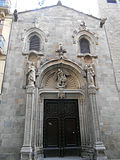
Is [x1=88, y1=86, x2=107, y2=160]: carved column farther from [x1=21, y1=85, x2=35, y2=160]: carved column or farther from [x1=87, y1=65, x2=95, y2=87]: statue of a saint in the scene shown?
[x1=21, y1=85, x2=35, y2=160]: carved column

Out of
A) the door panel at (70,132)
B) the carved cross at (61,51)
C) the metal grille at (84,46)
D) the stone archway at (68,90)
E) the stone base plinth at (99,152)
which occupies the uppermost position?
the metal grille at (84,46)

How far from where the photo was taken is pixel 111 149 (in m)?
7.93

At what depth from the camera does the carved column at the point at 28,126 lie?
6719 mm

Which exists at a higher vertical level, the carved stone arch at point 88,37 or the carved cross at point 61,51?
the carved stone arch at point 88,37

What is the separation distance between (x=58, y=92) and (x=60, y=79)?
88 cm

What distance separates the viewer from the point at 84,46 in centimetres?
1075

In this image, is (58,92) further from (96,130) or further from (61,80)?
(96,130)

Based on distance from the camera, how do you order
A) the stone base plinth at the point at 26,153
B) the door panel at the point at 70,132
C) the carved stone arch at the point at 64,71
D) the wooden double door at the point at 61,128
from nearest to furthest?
the stone base plinth at the point at 26,153, the wooden double door at the point at 61,128, the door panel at the point at 70,132, the carved stone arch at the point at 64,71

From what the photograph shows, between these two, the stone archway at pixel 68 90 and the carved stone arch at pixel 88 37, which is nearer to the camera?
the stone archway at pixel 68 90

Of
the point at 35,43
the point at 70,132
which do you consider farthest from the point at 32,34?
the point at 70,132

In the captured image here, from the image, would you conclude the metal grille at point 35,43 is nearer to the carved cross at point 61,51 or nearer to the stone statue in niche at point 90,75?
the carved cross at point 61,51

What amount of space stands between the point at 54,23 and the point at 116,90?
685cm

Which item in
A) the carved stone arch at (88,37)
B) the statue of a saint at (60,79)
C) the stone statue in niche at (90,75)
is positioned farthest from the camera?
the carved stone arch at (88,37)

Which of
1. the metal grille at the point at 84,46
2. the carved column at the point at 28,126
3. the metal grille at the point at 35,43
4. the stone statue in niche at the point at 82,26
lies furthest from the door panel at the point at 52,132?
the stone statue in niche at the point at 82,26
